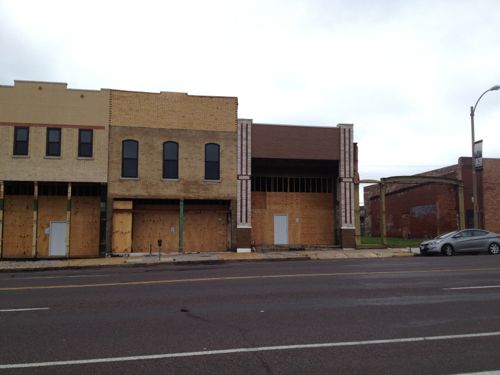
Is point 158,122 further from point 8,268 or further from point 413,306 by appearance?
point 413,306

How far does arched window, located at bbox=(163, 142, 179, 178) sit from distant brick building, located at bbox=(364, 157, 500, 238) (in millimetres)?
19520

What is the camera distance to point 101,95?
79.7 ft

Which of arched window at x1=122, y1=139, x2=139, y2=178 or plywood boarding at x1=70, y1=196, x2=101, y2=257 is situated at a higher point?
arched window at x1=122, y1=139, x2=139, y2=178

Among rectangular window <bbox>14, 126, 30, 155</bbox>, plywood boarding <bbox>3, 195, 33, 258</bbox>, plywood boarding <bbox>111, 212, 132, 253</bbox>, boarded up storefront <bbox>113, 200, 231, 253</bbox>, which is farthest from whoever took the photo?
boarded up storefront <bbox>113, 200, 231, 253</bbox>

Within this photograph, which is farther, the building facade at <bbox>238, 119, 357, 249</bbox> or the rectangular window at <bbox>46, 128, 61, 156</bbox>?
the building facade at <bbox>238, 119, 357, 249</bbox>

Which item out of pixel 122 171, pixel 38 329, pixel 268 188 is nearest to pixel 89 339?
pixel 38 329

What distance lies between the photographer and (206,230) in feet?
83.9

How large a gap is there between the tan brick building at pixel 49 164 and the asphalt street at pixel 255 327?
12.4 m

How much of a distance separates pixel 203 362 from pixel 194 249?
1992 centimetres

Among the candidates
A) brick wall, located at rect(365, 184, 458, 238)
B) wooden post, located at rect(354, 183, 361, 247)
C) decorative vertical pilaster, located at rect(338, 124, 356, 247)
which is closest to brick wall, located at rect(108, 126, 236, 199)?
decorative vertical pilaster, located at rect(338, 124, 356, 247)

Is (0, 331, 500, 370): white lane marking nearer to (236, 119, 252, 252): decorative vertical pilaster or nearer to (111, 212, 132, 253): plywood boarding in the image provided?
(236, 119, 252, 252): decorative vertical pilaster

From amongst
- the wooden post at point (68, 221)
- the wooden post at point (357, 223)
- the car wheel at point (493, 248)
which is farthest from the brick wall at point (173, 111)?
the car wheel at point (493, 248)

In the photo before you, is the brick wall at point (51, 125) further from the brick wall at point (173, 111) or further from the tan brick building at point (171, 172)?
the brick wall at point (173, 111)

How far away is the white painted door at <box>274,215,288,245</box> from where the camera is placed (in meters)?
27.1
